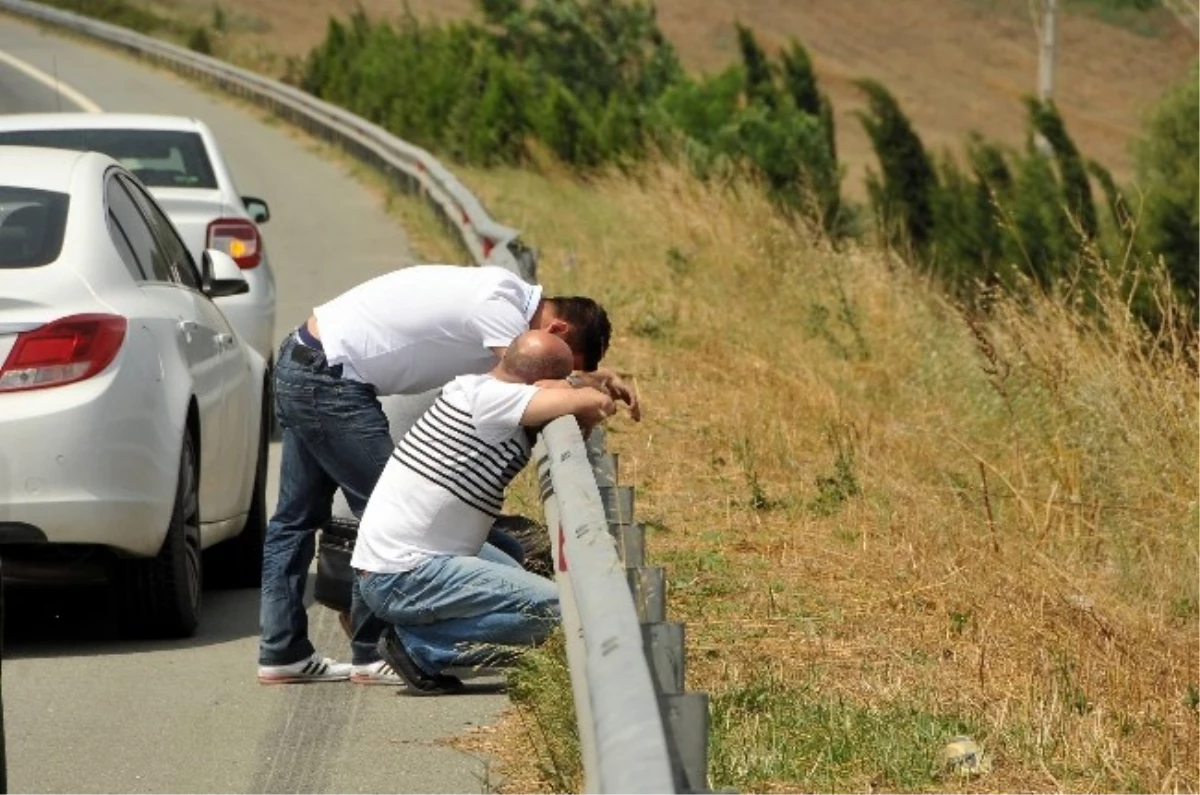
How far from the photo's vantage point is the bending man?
7852 mm

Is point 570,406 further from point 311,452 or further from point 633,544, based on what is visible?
point 311,452

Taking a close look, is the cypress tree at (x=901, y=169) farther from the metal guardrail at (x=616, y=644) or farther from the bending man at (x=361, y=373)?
the metal guardrail at (x=616, y=644)

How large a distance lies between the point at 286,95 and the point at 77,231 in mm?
27183

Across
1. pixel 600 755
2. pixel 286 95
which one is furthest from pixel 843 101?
pixel 600 755

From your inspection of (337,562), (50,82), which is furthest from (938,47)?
(337,562)

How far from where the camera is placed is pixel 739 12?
8825 centimetres

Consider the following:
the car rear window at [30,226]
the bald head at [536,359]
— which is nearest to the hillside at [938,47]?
the car rear window at [30,226]

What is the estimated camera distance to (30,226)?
8.88 metres

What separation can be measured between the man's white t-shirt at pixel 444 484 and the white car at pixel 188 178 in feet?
20.8

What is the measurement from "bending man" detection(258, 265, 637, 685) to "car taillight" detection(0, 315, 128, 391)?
1.74 feet

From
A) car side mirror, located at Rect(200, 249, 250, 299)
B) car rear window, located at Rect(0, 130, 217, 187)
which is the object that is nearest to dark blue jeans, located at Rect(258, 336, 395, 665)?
car side mirror, located at Rect(200, 249, 250, 299)

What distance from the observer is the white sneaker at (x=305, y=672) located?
320 inches

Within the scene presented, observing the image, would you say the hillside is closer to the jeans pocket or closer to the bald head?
the jeans pocket

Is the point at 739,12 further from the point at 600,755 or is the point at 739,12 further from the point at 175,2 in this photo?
the point at 600,755
